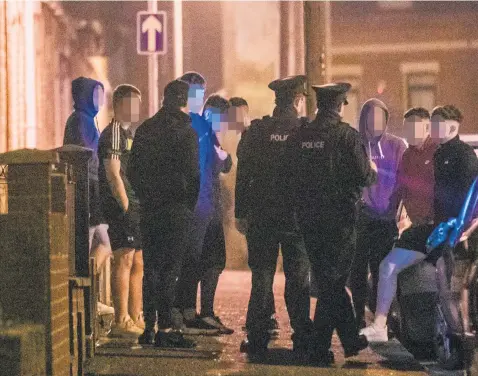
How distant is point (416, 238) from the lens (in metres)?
7.66

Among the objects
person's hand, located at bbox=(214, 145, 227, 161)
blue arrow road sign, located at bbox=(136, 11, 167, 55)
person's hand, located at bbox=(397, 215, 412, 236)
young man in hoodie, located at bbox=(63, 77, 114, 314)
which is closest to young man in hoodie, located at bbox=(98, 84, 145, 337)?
young man in hoodie, located at bbox=(63, 77, 114, 314)

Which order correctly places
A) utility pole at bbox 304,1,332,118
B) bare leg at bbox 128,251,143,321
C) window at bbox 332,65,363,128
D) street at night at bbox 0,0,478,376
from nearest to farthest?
1. street at night at bbox 0,0,478,376
2. bare leg at bbox 128,251,143,321
3. utility pole at bbox 304,1,332,118
4. window at bbox 332,65,363,128

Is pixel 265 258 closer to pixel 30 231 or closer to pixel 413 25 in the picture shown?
pixel 30 231

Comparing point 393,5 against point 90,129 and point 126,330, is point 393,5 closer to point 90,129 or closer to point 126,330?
point 90,129

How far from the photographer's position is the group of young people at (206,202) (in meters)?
7.30

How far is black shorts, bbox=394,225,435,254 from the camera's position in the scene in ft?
25.1

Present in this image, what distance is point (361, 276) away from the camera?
8133 mm

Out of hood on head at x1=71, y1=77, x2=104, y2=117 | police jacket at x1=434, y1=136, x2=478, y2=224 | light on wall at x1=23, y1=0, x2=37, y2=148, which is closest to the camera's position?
police jacket at x1=434, y1=136, x2=478, y2=224

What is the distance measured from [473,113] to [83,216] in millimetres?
8959

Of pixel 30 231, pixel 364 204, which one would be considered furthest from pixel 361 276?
pixel 30 231

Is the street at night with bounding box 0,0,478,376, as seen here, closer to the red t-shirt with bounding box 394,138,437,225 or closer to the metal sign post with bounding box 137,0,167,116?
the red t-shirt with bounding box 394,138,437,225

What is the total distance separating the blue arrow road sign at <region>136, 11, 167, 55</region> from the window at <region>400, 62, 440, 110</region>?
392 cm

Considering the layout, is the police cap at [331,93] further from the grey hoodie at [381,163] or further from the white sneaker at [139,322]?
the white sneaker at [139,322]

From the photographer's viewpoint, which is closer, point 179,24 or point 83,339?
point 83,339
